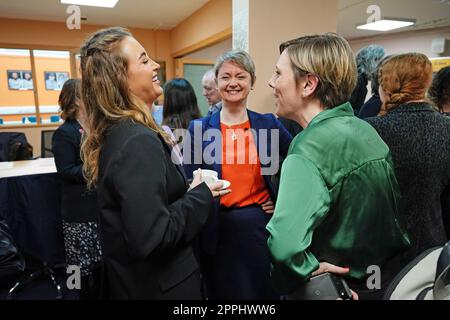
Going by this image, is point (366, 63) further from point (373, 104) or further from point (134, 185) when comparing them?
point (134, 185)

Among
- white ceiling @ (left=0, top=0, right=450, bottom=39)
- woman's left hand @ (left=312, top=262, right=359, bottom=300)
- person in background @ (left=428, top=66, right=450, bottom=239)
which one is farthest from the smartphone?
white ceiling @ (left=0, top=0, right=450, bottom=39)

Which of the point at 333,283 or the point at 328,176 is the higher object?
the point at 328,176

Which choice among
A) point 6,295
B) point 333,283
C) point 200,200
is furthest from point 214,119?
point 6,295

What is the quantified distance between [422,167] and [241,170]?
749mm

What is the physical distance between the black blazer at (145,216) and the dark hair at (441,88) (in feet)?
4.81

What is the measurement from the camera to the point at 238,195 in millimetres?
1515

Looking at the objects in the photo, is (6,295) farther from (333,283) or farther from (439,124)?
(439,124)

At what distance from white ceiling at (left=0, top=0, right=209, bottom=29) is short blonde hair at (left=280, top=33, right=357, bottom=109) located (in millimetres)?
4362

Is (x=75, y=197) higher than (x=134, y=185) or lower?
lower

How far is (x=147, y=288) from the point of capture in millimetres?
935

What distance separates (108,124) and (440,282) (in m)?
0.91

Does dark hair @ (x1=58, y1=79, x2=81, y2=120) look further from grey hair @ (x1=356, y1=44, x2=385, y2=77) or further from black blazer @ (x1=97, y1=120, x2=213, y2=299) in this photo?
grey hair @ (x1=356, y1=44, x2=385, y2=77)

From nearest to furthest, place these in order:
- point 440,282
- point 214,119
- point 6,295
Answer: point 440,282, point 214,119, point 6,295

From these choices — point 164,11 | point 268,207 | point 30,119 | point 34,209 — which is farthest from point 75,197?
point 30,119
